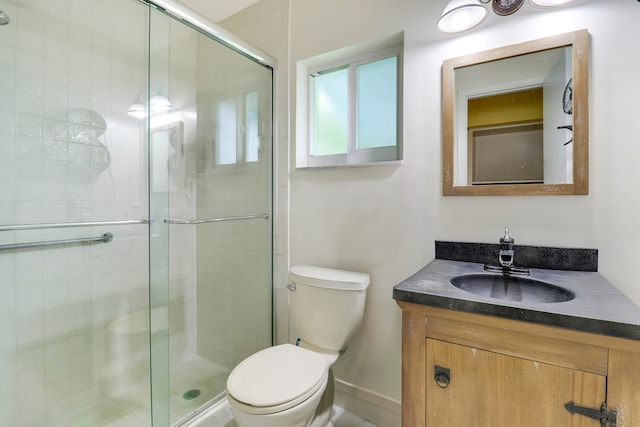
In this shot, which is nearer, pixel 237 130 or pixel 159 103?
pixel 159 103

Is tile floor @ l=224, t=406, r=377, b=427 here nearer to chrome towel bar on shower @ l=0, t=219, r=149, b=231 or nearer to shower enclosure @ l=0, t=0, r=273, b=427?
shower enclosure @ l=0, t=0, r=273, b=427

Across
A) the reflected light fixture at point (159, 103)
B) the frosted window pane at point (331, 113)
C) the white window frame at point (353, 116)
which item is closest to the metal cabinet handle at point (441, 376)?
the white window frame at point (353, 116)

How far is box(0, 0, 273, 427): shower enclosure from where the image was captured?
4.40 ft

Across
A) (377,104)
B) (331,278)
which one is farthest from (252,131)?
(331,278)

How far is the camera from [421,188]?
1.41 metres

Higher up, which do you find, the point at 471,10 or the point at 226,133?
the point at 471,10

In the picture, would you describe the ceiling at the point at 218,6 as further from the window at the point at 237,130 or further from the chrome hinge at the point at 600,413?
the chrome hinge at the point at 600,413

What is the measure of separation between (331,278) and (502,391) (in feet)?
2.65

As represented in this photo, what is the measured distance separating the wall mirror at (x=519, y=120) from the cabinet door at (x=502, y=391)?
0.72 m

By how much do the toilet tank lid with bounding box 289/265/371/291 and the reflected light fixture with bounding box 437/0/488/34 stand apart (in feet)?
3.95

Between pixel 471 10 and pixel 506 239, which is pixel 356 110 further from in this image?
pixel 506 239

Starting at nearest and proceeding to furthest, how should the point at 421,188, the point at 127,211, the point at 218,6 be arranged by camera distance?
the point at 421,188, the point at 127,211, the point at 218,6

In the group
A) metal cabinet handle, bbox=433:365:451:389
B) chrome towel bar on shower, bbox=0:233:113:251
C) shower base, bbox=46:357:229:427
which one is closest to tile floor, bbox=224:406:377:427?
shower base, bbox=46:357:229:427

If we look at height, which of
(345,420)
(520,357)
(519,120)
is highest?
(519,120)
